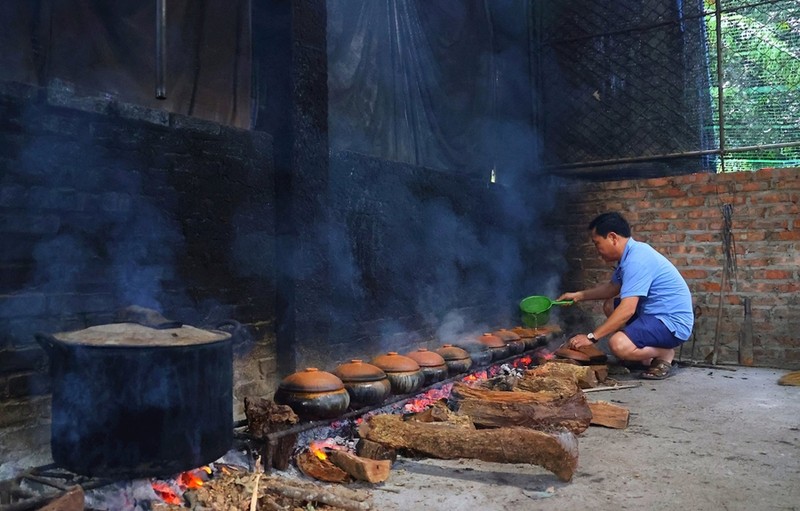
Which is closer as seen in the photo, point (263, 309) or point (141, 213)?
point (141, 213)

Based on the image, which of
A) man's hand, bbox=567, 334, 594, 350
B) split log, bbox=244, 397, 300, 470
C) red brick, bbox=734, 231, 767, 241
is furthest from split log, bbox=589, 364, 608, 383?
split log, bbox=244, 397, 300, 470

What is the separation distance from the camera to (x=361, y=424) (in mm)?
4016

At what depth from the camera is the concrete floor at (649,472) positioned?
3.12m

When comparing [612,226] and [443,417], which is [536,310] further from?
[443,417]

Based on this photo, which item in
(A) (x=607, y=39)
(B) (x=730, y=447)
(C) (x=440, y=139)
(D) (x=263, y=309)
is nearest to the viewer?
(B) (x=730, y=447)

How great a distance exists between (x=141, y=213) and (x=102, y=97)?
2.27 feet

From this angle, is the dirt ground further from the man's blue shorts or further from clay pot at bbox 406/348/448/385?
the man's blue shorts

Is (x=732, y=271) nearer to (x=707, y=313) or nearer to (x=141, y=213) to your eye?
(x=707, y=313)

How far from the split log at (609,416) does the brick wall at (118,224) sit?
242 cm

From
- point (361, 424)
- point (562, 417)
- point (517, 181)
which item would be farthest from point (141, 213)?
point (517, 181)

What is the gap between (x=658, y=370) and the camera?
644 cm

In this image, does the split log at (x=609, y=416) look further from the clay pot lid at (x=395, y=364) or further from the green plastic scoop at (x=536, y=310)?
the green plastic scoop at (x=536, y=310)

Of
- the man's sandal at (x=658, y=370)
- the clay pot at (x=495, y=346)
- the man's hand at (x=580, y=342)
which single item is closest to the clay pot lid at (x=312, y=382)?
the clay pot at (x=495, y=346)

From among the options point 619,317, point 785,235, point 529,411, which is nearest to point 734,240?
point 785,235
